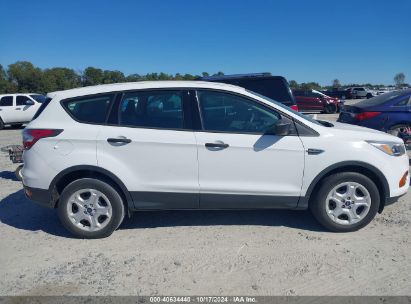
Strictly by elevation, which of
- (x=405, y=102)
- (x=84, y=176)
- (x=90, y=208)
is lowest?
(x=90, y=208)

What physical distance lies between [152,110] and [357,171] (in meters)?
2.44

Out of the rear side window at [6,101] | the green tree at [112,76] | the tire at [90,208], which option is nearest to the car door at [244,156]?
the tire at [90,208]

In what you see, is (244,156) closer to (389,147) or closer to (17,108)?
(389,147)

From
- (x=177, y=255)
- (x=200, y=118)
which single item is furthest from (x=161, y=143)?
(x=177, y=255)

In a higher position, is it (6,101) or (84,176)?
(6,101)

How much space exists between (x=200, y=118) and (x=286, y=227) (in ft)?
5.56

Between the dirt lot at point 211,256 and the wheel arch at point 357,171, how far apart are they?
411mm

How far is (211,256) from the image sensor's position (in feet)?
11.2

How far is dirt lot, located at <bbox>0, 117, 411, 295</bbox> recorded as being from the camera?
2916mm

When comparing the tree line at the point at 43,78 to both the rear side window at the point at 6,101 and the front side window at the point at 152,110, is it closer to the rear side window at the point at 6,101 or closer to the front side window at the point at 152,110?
the rear side window at the point at 6,101

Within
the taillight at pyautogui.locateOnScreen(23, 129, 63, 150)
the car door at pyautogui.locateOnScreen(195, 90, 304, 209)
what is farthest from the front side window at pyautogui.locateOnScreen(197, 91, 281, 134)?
the taillight at pyautogui.locateOnScreen(23, 129, 63, 150)

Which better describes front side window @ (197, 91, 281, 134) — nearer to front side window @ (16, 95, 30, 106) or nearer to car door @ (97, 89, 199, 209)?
car door @ (97, 89, 199, 209)

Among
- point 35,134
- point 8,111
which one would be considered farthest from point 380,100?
point 8,111

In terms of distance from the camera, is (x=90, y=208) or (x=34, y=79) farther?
(x=34, y=79)
